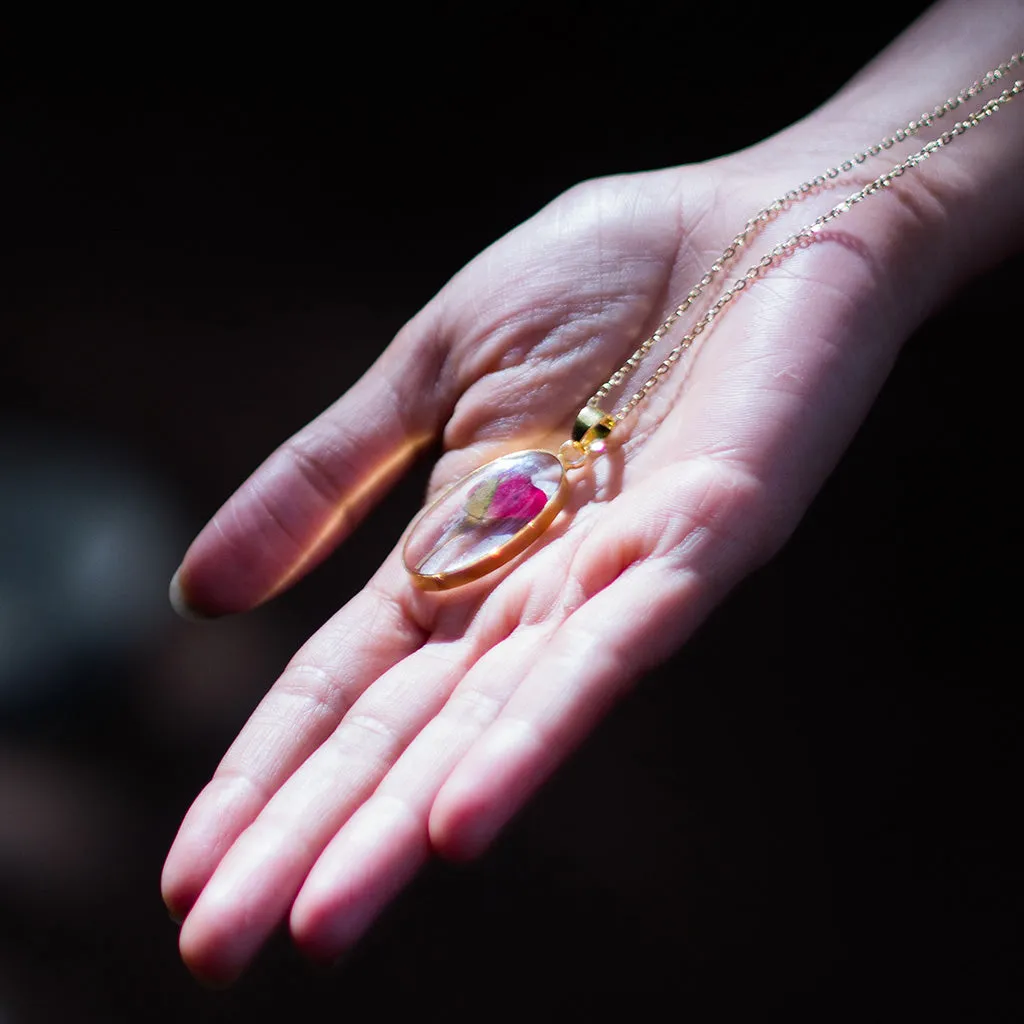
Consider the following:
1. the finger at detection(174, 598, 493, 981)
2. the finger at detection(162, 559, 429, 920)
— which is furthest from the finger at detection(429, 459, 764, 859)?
the finger at detection(162, 559, 429, 920)

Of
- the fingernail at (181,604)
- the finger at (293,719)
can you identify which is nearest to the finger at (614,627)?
Answer: the finger at (293,719)

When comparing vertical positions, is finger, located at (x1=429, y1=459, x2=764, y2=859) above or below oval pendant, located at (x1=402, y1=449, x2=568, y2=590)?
below

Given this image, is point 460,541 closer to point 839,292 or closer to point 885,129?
point 839,292

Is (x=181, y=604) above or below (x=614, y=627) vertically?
above

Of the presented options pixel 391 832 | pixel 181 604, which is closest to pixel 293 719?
pixel 391 832

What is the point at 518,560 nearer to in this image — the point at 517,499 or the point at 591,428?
the point at 517,499

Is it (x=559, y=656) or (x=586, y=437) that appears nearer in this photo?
(x=559, y=656)

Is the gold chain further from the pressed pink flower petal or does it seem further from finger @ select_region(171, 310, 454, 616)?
finger @ select_region(171, 310, 454, 616)

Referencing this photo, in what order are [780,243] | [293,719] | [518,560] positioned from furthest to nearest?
1. [780,243]
2. [518,560]
3. [293,719]
